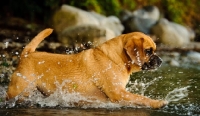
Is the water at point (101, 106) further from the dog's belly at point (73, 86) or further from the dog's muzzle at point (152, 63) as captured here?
the dog's muzzle at point (152, 63)

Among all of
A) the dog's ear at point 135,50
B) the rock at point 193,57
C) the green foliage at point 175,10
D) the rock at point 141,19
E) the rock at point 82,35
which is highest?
the green foliage at point 175,10

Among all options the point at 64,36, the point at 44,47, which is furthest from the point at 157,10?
the point at 44,47

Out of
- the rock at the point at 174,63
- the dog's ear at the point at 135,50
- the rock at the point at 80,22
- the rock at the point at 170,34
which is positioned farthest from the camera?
the rock at the point at 170,34

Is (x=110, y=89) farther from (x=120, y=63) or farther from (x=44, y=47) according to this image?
(x=44, y=47)

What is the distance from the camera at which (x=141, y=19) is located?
17.6m

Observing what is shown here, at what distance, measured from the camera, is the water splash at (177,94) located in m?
7.21

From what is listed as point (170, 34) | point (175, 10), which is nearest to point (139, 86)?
point (170, 34)

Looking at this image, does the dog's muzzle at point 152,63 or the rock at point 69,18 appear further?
the rock at point 69,18

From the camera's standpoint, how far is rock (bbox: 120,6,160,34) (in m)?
16.9

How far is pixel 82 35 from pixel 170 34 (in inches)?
150

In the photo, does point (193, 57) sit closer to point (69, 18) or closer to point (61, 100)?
point (69, 18)

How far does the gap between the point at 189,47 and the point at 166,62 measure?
4.05 metres

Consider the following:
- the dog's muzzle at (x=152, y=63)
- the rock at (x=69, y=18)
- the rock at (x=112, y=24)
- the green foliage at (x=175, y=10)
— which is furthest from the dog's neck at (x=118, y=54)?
the green foliage at (x=175, y=10)

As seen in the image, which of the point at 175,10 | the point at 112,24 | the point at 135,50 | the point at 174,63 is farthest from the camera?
the point at 175,10
